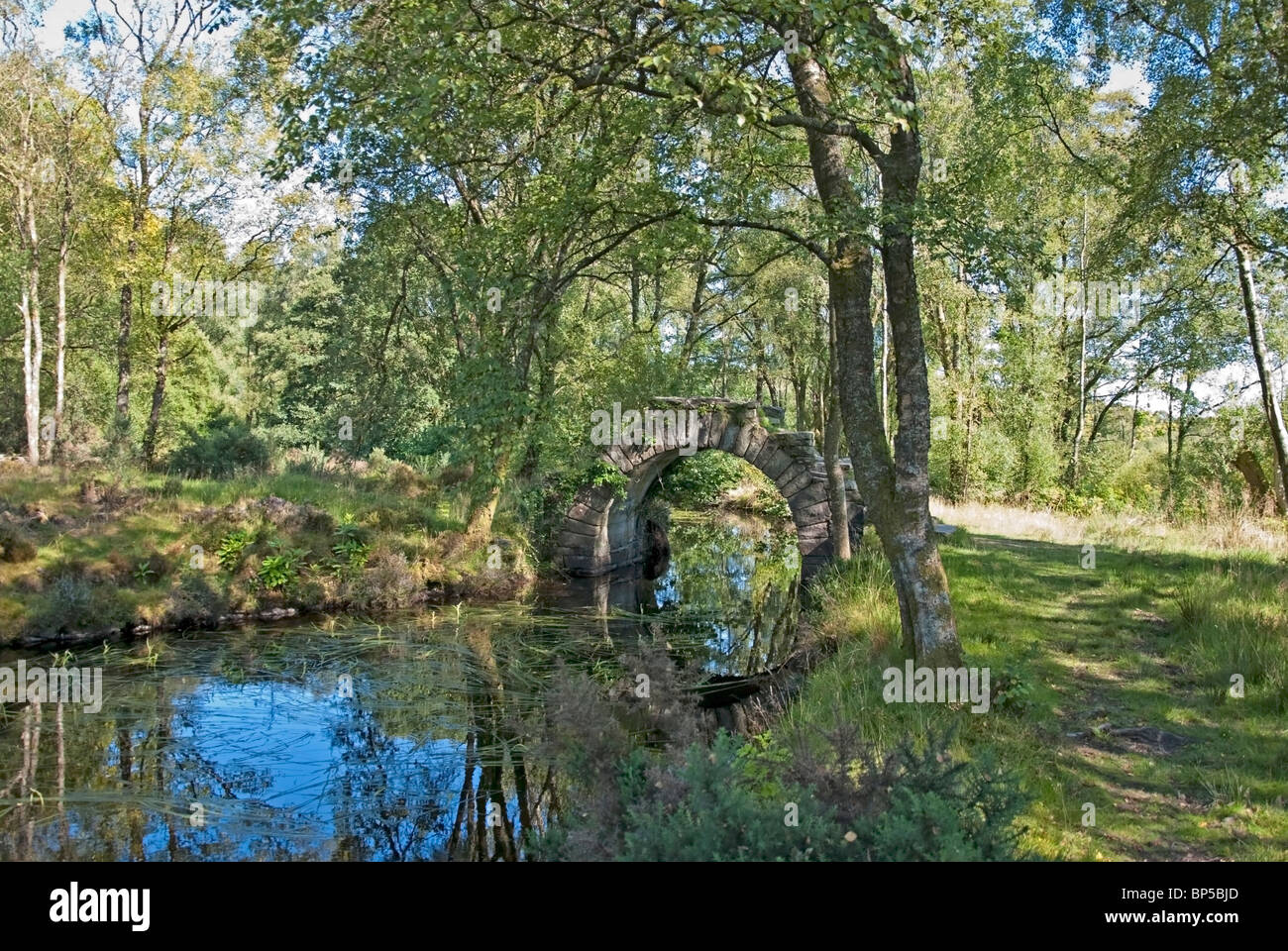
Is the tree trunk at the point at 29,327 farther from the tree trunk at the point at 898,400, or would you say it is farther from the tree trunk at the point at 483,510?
the tree trunk at the point at 898,400

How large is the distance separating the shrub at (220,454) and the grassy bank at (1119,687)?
13.3 m

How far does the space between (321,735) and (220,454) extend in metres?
→ 12.8

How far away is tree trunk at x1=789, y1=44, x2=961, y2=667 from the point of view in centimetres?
711

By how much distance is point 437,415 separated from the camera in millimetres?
28938

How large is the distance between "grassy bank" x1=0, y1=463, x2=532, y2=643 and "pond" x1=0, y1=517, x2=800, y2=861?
88cm

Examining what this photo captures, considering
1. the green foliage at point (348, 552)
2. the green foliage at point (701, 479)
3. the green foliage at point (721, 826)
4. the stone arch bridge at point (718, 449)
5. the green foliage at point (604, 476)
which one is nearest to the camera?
the green foliage at point (721, 826)

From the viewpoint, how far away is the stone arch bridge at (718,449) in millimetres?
16188

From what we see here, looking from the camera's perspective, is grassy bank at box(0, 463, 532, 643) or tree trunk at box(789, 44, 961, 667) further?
grassy bank at box(0, 463, 532, 643)

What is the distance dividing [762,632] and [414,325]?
1141 cm

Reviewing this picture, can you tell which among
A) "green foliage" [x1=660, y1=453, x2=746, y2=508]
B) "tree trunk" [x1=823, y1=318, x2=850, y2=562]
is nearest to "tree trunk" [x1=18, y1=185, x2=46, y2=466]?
"green foliage" [x1=660, y1=453, x2=746, y2=508]

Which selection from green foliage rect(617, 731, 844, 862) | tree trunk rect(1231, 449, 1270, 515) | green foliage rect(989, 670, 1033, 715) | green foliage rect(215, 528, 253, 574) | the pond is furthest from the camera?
tree trunk rect(1231, 449, 1270, 515)

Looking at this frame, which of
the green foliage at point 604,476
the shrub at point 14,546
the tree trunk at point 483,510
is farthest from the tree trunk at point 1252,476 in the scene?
the shrub at point 14,546

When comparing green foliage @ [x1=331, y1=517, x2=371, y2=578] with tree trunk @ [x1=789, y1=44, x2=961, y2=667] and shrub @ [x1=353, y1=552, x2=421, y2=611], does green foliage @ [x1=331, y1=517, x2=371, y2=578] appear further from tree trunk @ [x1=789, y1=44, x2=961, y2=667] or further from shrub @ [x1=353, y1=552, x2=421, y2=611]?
tree trunk @ [x1=789, y1=44, x2=961, y2=667]

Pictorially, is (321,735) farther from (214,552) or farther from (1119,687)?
(1119,687)
